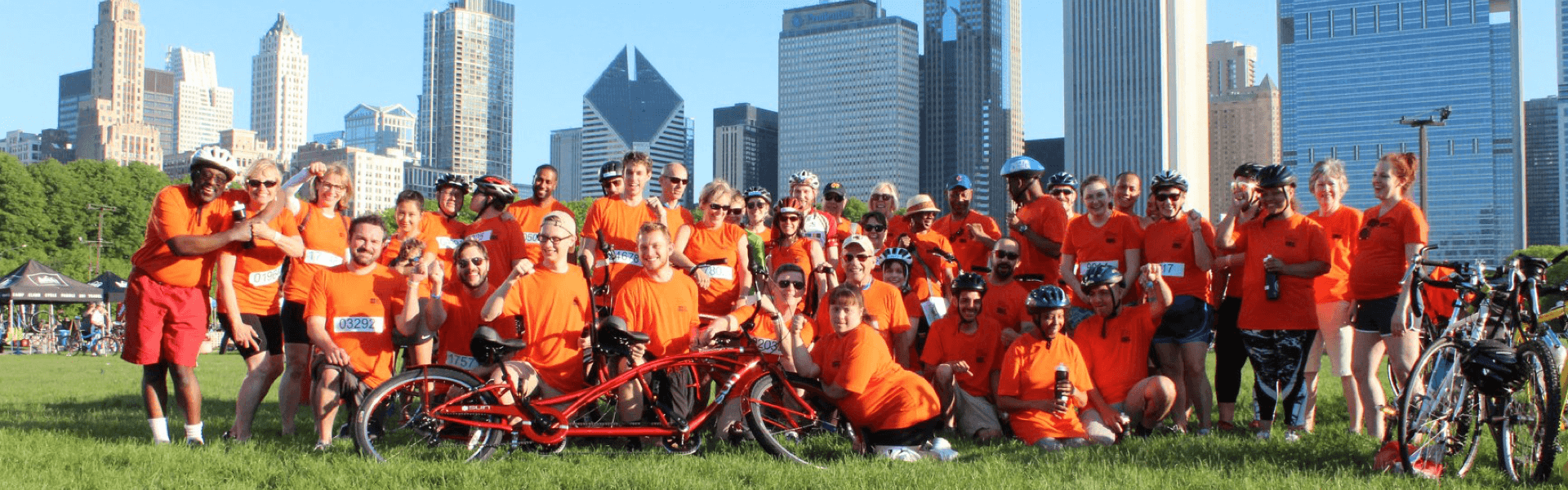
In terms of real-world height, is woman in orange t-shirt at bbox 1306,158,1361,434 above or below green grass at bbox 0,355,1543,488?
above

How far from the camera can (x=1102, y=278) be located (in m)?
7.93

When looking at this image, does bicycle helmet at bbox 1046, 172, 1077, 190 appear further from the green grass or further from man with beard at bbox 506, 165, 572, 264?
man with beard at bbox 506, 165, 572, 264

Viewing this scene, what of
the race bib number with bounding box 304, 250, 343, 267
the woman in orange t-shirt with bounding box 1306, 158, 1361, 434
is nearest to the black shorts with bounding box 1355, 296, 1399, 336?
the woman in orange t-shirt with bounding box 1306, 158, 1361, 434

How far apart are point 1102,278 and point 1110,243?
659 mm

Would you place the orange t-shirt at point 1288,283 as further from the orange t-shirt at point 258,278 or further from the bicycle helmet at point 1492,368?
the orange t-shirt at point 258,278

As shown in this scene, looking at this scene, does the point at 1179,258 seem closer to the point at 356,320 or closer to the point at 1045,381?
the point at 1045,381

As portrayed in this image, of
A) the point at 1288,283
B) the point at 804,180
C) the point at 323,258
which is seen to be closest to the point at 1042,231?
the point at 1288,283

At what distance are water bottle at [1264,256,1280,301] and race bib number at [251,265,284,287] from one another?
6.06 metres

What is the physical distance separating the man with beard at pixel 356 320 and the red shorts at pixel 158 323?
661 millimetres

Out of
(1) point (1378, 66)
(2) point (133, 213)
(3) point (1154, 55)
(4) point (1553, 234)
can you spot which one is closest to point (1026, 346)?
(2) point (133, 213)

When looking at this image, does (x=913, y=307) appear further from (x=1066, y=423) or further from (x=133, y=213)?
(x=133, y=213)

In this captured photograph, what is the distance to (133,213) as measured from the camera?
184ft

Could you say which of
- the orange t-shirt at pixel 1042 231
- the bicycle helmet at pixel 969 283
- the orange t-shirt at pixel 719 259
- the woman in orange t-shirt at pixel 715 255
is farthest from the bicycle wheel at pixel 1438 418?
the orange t-shirt at pixel 719 259

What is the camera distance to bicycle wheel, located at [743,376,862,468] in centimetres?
693
